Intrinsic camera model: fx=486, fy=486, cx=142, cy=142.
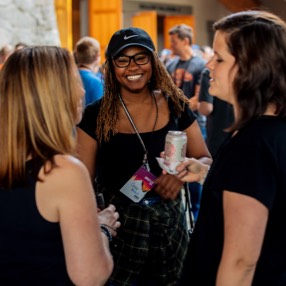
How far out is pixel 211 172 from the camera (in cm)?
122

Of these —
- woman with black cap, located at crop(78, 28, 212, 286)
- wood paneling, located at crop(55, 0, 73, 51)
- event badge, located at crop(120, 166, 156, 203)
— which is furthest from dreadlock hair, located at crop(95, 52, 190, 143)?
wood paneling, located at crop(55, 0, 73, 51)

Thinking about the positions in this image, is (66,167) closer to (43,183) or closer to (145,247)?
(43,183)

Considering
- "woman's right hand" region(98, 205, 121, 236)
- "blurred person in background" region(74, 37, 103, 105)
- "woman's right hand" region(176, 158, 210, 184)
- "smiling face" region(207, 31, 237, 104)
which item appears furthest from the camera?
"blurred person in background" region(74, 37, 103, 105)

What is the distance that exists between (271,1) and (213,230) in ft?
35.2

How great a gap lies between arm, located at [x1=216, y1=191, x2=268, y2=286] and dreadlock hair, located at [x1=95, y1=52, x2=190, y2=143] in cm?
87

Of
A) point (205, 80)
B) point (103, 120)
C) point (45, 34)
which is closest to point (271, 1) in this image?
point (45, 34)

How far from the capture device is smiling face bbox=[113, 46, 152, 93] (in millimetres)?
1933

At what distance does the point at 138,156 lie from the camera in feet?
6.24

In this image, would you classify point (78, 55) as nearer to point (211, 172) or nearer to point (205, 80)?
point (205, 80)

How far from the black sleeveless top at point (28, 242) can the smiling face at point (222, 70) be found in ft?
1.62

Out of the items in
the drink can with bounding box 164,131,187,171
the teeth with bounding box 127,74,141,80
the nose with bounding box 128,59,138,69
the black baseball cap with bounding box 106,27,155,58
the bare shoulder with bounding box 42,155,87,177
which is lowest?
the drink can with bounding box 164,131,187,171

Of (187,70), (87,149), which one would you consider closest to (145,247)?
(87,149)

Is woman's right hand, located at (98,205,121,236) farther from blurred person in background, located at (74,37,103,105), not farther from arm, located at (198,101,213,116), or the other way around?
arm, located at (198,101,213,116)

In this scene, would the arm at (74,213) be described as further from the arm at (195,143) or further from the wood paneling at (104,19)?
the wood paneling at (104,19)
